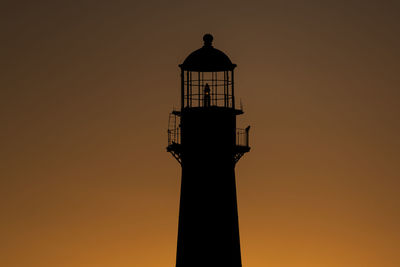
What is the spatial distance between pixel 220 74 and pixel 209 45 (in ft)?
5.46

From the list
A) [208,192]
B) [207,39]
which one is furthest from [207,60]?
[208,192]

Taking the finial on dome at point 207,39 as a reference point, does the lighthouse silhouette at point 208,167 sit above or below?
below

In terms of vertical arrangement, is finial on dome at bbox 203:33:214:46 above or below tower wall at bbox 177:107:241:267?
above

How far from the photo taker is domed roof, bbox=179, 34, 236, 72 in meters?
47.1

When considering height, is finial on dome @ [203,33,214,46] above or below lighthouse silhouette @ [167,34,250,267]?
above

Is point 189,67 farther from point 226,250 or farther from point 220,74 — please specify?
point 226,250

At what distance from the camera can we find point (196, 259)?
1795 inches

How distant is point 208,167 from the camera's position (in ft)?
152

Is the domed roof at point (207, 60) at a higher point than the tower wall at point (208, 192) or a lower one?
higher

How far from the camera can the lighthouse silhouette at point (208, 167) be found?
45.8 metres

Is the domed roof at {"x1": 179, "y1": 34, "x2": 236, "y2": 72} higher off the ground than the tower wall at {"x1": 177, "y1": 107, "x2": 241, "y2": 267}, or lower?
higher

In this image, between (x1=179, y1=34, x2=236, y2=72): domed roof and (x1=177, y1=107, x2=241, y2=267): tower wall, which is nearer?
(x1=177, y1=107, x2=241, y2=267): tower wall

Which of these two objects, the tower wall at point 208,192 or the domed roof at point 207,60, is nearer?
the tower wall at point 208,192

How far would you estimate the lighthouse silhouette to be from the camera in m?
45.8
